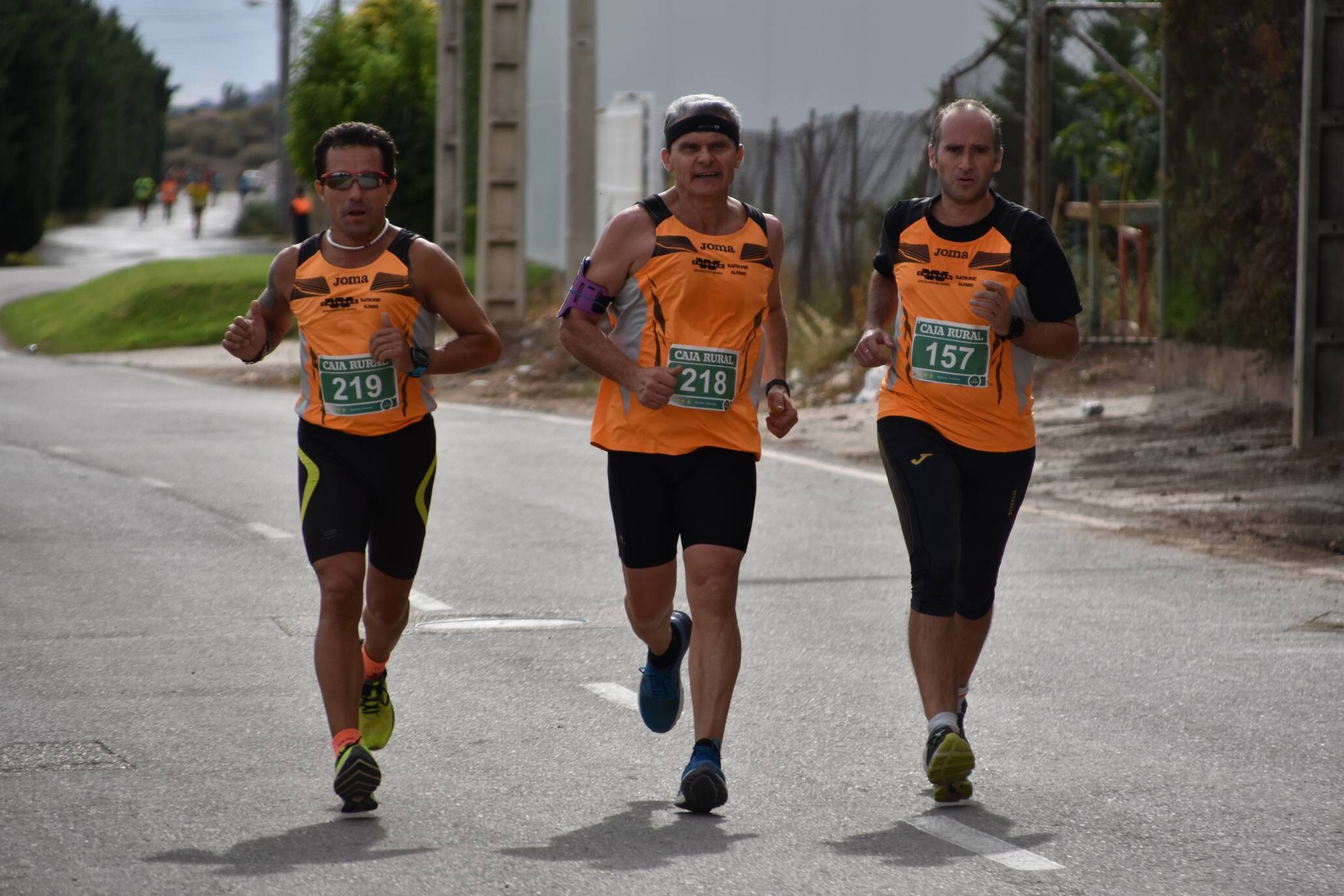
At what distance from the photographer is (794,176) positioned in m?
24.0

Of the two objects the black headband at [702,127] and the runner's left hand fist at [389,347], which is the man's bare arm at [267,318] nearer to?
the runner's left hand fist at [389,347]

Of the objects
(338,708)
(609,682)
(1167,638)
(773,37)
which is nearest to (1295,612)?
(1167,638)

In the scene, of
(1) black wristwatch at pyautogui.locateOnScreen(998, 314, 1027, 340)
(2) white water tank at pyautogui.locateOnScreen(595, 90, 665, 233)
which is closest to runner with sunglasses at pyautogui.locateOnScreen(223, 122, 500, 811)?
(1) black wristwatch at pyautogui.locateOnScreen(998, 314, 1027, 340)

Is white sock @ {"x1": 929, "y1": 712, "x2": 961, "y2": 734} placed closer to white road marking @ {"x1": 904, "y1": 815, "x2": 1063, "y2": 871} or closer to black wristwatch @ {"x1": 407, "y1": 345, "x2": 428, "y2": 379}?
white road marking @ {"x1": 904, "y1": 815, "x2": 1063, "y2": 871}

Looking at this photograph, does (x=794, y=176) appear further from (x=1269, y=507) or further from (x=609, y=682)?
(x=609, y=682)

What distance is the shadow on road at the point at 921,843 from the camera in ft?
16.6

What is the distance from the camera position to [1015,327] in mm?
5891

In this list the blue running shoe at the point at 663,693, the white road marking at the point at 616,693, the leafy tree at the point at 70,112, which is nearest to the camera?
the blue running shoe at the point at 663,693

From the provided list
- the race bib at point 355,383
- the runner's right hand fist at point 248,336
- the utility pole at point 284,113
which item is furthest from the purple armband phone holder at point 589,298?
the utility pole at point 284,113

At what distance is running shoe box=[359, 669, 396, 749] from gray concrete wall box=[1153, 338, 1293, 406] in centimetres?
1049

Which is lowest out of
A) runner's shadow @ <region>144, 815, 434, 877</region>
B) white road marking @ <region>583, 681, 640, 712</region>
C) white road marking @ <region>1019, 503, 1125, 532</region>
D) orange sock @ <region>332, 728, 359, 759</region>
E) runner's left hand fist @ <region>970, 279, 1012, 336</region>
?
white road marking @ <region>583, 681, 640, 712</region>

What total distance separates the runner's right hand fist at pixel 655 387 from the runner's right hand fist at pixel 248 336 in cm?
112

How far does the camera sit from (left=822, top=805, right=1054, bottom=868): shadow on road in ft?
16.6

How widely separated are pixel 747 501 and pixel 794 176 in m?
18.5
